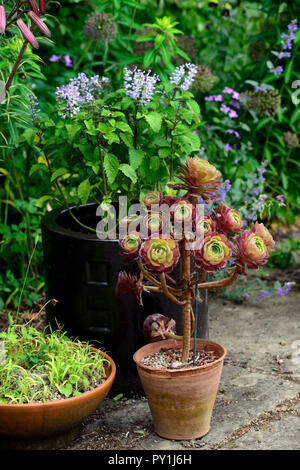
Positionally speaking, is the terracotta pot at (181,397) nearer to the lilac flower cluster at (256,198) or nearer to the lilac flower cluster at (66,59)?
the lilac flower cluster at (256,198)

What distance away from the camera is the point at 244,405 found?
102 inches

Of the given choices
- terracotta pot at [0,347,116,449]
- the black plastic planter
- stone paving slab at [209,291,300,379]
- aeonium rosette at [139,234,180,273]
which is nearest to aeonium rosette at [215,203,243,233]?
aeonium rosette at [139,234,180,273]

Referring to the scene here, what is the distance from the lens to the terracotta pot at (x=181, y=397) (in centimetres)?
223

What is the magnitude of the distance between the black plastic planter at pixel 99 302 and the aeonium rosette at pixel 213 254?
500 mm

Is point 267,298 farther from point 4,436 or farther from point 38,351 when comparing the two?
point 4,436

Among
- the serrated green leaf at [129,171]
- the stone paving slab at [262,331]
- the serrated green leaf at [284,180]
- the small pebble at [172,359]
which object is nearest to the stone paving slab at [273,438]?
the small pebble at [172,359]

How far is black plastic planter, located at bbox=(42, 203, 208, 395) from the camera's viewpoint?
2.59 m

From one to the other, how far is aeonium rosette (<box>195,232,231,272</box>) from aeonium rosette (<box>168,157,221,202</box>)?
183 mm

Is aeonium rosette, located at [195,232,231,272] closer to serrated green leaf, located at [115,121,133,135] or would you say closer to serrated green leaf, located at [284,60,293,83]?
serrated green leaf, located at [115,121,133,135]

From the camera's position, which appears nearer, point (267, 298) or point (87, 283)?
point (87, 283)

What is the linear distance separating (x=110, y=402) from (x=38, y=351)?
1.32 ft

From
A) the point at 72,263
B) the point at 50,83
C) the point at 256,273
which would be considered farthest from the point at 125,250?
the point at 50,83

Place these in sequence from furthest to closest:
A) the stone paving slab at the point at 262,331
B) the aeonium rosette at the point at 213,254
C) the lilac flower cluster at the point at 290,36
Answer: the lilac flower cluster at the point at 290,36, the stone paving slab at the point at 262,331, the aeonium rosette at the point at 213,254

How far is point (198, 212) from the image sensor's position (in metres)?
2.27
